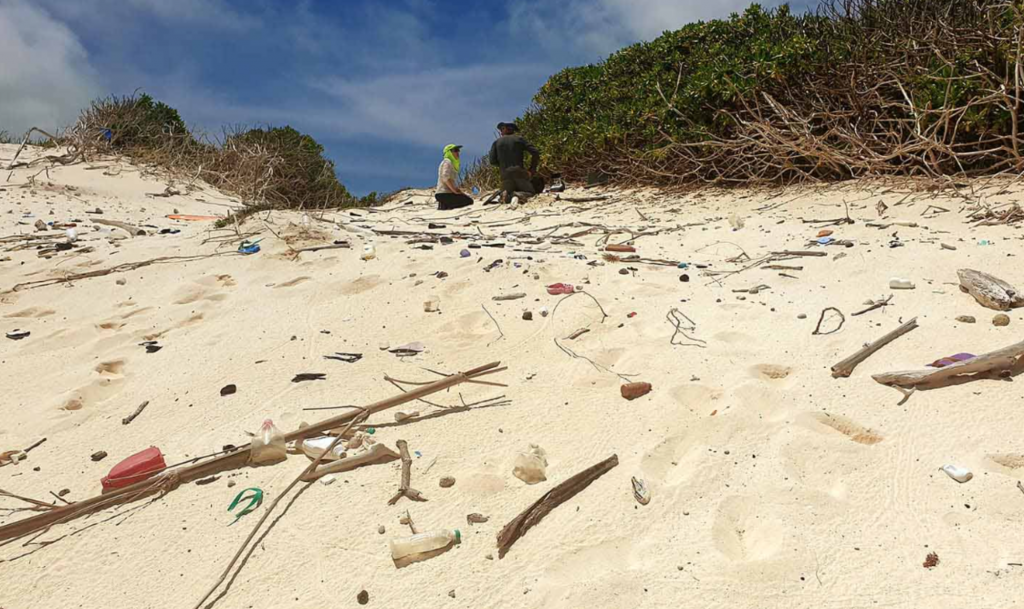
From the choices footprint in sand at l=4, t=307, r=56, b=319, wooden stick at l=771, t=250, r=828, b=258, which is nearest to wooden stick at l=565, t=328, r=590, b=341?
wooden stick at l=771, t=250, r=828, b=258

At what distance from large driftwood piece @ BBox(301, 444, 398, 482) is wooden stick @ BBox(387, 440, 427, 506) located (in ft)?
0.17

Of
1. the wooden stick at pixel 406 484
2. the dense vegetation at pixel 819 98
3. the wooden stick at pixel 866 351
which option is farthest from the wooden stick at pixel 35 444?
the dense vegetation at pixel 819 98

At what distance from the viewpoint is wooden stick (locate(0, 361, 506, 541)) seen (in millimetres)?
1800

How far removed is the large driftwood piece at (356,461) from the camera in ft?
6.38

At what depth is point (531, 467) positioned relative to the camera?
187 centimetres

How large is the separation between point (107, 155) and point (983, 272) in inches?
486

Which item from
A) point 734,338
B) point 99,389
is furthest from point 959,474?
point 99,389

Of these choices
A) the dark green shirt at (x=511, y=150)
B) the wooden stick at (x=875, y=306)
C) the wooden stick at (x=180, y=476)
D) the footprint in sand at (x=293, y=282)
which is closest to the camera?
the wooden stick at (x=180, y=476)

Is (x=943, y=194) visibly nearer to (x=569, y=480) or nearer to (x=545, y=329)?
(x=545, y=329)

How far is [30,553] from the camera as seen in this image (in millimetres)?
1729

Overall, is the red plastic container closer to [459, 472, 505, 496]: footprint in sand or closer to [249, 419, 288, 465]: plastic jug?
[249, 419, 288, 465]: plastic jug

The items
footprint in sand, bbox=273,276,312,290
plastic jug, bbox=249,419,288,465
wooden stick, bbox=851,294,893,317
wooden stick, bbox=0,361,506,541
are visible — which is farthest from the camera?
footprint in sand, bbox=273,276,312,290

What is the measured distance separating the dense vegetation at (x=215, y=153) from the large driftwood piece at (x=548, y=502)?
31.2ft

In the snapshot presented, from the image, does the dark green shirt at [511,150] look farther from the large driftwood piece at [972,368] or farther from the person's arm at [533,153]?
the large driftwood piece at [972,368]
